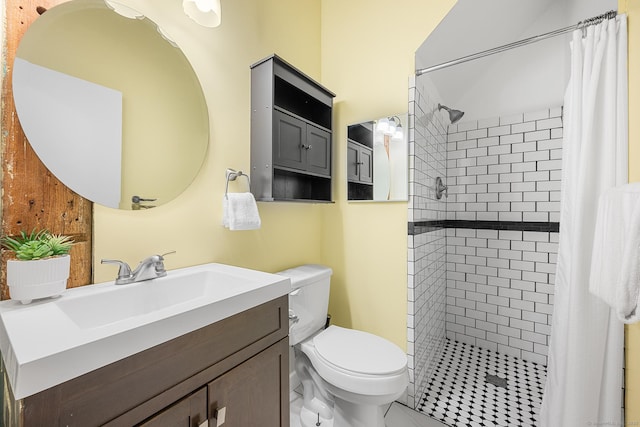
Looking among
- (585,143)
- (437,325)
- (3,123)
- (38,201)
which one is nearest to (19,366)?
(38,201)

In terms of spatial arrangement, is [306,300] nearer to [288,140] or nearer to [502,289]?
[288,140]

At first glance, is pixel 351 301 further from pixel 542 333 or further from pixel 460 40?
pixel 460 40

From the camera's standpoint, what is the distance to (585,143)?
1202 mm

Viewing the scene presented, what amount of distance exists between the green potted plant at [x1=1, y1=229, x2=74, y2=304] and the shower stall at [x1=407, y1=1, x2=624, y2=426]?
1.56m

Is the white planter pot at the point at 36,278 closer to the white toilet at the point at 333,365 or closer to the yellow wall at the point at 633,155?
the white toilet at the point at 333,365

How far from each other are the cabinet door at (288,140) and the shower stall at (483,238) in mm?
662

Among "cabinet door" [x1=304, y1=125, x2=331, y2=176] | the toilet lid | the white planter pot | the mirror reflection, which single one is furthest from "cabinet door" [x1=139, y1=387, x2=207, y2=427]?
the mirror reflection

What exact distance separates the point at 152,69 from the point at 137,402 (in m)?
1.16

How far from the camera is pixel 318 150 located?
1.76 m

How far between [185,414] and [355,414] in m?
0.89

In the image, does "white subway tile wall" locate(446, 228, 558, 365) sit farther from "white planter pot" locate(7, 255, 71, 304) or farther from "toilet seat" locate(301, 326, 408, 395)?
"white planter pot" locate(7, 255, 71, 304)

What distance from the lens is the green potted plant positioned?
71 cm

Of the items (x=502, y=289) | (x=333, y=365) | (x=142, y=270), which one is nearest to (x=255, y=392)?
(x=333, y=365)

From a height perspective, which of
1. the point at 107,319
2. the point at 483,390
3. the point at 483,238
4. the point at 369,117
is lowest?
the point at 483,390
